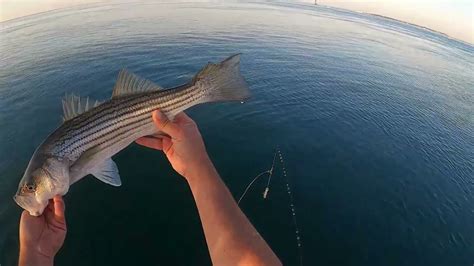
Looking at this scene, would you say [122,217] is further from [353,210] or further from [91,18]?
[91,18]

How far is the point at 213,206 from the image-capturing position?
471 cm

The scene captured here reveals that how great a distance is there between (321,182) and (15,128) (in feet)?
47.4

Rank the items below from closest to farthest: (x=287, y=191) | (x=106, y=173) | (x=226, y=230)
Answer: (x=226, y=230) → (x=106, y=173) → (x=287, y=191)

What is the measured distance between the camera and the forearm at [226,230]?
4125 mm

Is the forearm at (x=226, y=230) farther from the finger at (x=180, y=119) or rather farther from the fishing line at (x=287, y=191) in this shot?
the fishing line at (x=287, y=191)

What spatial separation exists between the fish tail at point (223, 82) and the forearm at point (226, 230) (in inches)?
70.3

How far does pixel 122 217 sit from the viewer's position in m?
10.2

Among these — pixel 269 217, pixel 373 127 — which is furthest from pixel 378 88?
pixel 269 217

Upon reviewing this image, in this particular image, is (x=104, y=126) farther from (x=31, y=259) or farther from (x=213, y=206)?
(x=213, y=206)

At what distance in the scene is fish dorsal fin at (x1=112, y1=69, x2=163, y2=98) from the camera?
19.2 ft

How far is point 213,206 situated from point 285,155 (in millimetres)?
9114

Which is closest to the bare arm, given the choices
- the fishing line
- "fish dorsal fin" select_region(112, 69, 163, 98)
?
"fish dorsal fin" select_region(112, 69, 163, 98)

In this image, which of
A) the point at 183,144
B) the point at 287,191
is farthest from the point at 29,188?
the point at 287,191

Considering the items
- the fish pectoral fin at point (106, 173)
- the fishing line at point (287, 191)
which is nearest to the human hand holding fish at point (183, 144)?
the fish pectoral fin at point (106, 173)
